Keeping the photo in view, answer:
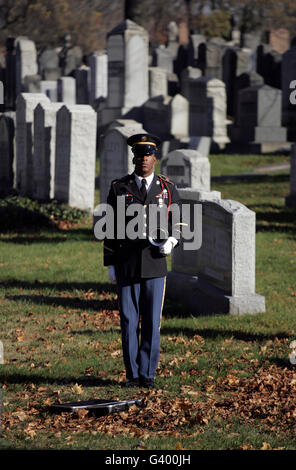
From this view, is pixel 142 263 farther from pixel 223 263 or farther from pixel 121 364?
pixel 223 263

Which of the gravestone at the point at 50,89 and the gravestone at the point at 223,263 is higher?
the gravestone at the point at 50,89

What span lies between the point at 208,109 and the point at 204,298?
1739 cm

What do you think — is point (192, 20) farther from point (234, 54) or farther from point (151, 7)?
point (234, 54)

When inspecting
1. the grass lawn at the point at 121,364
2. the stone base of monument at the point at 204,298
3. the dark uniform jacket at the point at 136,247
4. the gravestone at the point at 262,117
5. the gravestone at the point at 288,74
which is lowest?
the grass lawn at the point at 121,364

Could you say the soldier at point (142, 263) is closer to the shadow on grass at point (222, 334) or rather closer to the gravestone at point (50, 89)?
the shadow on grass at point (222, 334)

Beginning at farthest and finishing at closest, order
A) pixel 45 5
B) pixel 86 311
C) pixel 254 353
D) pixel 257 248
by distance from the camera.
A: pixel 45 5 → pixel 257 248 → pixel 86 311 → pixel 254 353

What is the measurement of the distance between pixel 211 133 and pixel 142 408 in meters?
20.7

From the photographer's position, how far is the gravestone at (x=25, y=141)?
18719 mm

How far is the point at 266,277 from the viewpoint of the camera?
454 inches

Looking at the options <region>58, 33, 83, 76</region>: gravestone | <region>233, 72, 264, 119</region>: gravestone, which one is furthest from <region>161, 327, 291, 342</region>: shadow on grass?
<region>58, 33, 83, 76</region>: gravestone

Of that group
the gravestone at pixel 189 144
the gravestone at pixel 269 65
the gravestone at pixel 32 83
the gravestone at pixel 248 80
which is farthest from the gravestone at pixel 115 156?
the gravestone at pixel 269 65

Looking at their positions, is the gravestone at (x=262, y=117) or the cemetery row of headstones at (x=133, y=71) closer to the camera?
the gravestone at (x=262, y=117)

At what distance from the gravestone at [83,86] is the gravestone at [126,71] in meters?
5.93

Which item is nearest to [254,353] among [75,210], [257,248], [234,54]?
[257,248]
